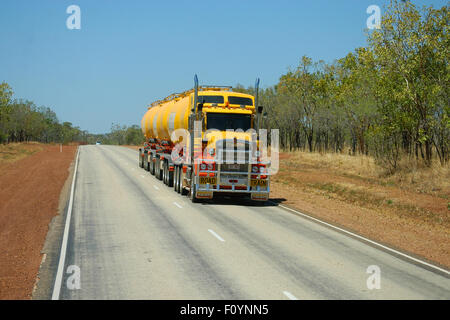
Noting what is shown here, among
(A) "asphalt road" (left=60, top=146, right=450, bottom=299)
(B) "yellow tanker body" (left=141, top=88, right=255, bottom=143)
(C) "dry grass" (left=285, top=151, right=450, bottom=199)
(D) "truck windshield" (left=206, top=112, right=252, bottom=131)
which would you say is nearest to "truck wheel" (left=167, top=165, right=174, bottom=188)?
(B) "yellow tanker body" (left=141, top=88, right=255, bottom=143)

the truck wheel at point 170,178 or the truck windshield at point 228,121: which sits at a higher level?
the truck windshield at point 228,121

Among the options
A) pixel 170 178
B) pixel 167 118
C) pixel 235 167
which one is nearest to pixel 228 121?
pixel 235 167

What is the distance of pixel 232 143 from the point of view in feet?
64.4

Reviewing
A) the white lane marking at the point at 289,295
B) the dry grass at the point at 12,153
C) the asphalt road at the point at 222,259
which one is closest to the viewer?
the white lane marking at the point at 289,295

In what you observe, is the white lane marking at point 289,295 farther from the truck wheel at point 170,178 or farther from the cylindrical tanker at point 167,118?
the truck wheel at point 170,178

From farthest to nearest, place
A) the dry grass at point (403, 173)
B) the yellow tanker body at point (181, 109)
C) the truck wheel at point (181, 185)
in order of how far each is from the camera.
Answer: the dry grass at point (403, 173) → the truck wheel at point (181, 185) → the yellow tanker body at point (181, 109)

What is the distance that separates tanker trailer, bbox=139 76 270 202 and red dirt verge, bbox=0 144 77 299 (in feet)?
18.2

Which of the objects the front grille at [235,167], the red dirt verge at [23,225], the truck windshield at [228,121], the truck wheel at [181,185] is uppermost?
the truck windshield at [228,121]

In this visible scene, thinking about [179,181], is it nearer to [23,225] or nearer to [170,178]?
[170,178]

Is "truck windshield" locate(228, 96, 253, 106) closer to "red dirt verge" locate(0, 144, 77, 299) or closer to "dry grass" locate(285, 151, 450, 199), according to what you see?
"red dirt verge" locate(0, 144, 77, 299)

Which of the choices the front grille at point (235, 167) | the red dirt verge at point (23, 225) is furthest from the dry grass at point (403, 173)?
the red dirt verge at point (23, 225)

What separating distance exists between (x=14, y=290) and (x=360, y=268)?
6.88 meters

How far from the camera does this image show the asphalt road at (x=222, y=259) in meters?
8.88

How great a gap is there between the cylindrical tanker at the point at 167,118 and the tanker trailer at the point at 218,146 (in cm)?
9
